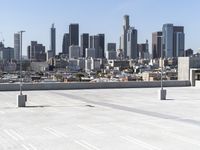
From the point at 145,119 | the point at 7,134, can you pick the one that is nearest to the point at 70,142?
the point at 7,134

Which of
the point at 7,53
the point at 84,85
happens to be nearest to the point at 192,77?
the point at 84,85

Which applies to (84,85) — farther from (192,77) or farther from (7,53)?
(7,53)

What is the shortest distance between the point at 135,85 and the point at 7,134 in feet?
112

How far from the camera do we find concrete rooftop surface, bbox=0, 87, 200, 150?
58.7 ft

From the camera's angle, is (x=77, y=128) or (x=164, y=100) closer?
(x=77, y=128)

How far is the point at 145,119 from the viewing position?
2527 cm

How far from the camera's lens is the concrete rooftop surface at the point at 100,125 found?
1791 centimetres

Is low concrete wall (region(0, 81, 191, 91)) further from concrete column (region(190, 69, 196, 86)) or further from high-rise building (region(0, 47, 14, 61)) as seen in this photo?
high-rise building (region(0, 47, 14, 61))

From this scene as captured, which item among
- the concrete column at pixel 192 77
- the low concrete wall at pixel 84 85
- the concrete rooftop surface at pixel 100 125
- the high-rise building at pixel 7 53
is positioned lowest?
the concrete rooftop surface at pixel 100 125

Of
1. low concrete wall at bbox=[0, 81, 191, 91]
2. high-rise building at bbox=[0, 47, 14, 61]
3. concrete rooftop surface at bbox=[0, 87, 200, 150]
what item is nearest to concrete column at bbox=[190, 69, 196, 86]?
low concrete wall at bbox=[0, 81, 191, 91]

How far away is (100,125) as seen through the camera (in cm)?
2291

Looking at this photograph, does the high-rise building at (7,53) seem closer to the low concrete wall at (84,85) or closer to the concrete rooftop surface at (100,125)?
the low concrete wall at (84,85)

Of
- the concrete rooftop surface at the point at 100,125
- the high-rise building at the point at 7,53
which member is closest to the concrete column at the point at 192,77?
the concrete rooftop surface at the point at 100,125

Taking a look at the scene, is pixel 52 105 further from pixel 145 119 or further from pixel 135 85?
pixel 135 85
